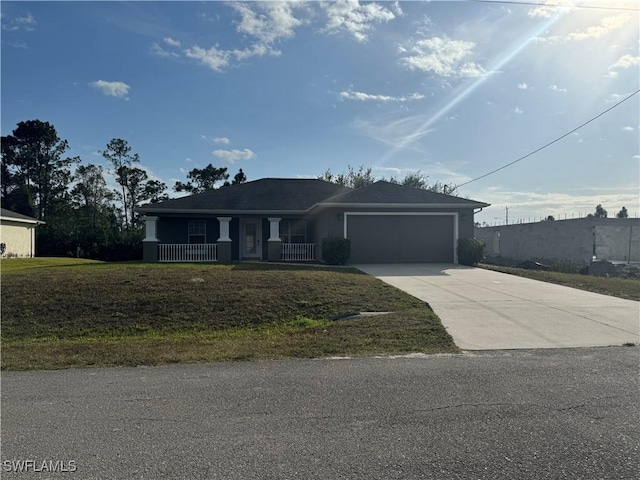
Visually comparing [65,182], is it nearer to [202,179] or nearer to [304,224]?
[202,179]

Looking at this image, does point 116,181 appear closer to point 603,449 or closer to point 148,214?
point 148,214

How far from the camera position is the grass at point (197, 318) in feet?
20.8

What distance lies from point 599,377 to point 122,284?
10.5 meters

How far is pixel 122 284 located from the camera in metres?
11.1

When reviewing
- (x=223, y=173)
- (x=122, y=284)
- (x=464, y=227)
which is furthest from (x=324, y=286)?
(x=223, y=173)

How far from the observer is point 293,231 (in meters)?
21.8

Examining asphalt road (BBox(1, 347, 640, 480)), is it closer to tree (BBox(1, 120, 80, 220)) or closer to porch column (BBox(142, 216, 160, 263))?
porch column (BBox(142, 216, 160, 263))

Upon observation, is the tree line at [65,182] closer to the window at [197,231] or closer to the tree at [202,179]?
the tree at [202,179]

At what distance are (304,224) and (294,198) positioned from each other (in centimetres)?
165

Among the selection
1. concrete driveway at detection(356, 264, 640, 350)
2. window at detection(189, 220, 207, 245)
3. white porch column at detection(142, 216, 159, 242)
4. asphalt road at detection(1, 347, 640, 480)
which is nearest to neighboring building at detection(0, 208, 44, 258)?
white porch column at detection(142, 216, 159, 242)

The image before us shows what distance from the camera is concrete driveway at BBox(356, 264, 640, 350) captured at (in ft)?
22.5

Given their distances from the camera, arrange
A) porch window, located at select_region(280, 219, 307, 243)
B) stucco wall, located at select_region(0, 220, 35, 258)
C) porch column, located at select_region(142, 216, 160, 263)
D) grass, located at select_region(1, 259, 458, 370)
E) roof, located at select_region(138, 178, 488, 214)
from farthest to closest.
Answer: stucco wall, located at select_region(0, 220, 35, 258) < porch window, located at select_region(280, 219, 307, 243) < porch column, located at select_region(142, 216, 160, 263) < roof, located at select_region(138, 178, 488, 214) < grass, located at select_region(1, 259, 458, 370)

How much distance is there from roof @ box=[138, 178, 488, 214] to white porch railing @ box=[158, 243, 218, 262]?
1687mm

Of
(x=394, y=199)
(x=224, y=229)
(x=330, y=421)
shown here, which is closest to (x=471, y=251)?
(x=394, y=199)
